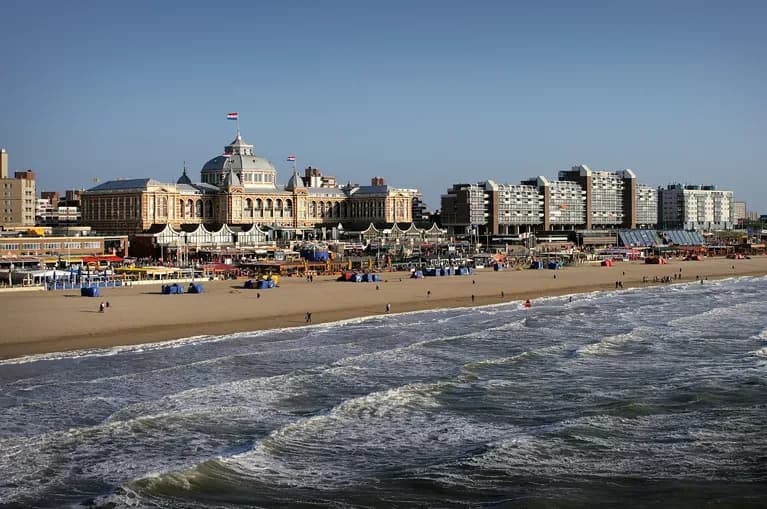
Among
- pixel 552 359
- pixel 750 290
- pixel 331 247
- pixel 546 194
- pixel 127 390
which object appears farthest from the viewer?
pixel 546 194

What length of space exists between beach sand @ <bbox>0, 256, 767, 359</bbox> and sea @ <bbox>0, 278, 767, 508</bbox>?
152 inches

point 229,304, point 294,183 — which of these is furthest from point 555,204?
point 229,304

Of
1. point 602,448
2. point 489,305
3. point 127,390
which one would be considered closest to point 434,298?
point 489,305

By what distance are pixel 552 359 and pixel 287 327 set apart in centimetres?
1529

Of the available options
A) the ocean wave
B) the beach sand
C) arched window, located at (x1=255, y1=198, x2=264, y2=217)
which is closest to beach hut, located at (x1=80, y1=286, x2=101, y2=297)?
the beach sand

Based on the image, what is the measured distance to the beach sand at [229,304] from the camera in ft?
137

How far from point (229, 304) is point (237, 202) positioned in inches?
3219

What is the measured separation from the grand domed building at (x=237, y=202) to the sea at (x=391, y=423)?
3459 inches

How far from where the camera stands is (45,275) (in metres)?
67.5

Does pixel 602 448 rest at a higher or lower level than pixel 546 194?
lower

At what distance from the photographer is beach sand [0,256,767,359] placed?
4175 centimetres

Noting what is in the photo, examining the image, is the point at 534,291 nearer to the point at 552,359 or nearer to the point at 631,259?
the point at 552,359

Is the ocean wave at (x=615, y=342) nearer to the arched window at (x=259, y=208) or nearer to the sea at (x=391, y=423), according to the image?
the sea at (x=391, y=423)

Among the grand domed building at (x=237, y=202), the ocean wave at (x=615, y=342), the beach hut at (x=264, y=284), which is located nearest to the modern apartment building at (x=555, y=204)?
the grand domed building at (x=237, y=202)
